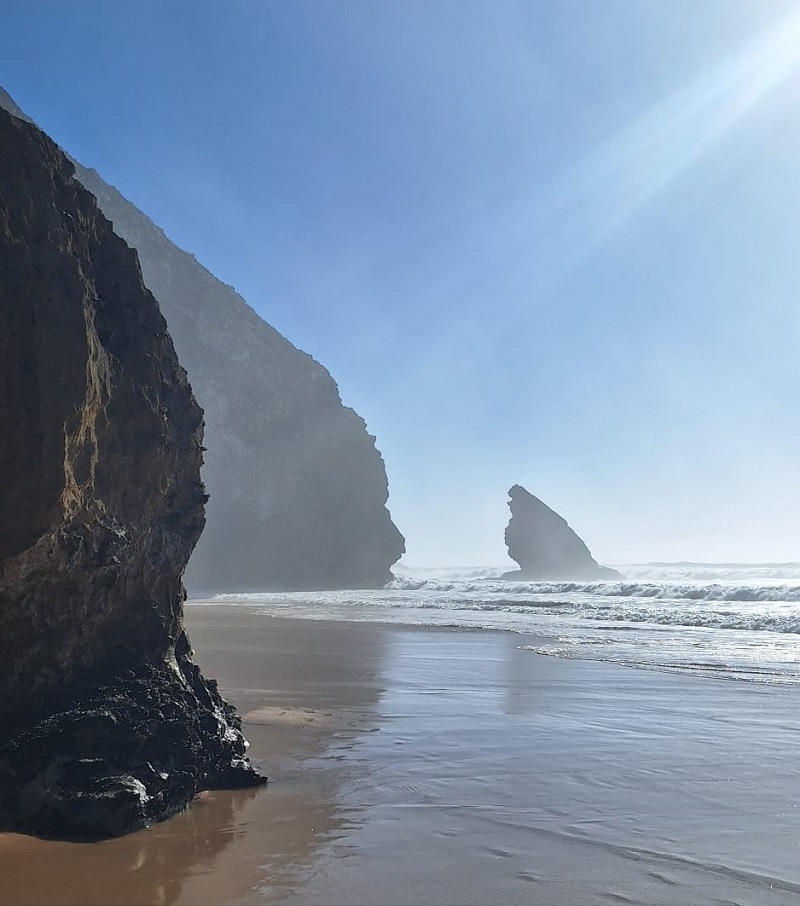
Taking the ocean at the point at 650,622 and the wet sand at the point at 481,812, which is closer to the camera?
the wet sand at the point at 481,812

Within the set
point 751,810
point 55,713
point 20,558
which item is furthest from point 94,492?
point 751,810

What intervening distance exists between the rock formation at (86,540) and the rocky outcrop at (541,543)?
273ft

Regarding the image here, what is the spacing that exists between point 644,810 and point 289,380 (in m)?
63.0

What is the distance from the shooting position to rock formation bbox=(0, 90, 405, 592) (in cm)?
6184

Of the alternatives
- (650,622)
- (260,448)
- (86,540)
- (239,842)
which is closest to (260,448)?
(260,448)

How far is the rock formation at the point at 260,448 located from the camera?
6184 cm

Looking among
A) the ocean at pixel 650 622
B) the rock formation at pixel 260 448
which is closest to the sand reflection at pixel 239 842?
the ocean at pixel 650 622

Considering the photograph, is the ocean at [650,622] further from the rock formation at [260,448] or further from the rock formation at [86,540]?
the rock formation at [260,448]

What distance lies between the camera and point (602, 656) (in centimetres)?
1334

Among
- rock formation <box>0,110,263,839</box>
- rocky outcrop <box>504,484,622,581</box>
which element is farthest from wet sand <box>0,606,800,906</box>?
rocky outcrop <box>504,484,622,581</box>

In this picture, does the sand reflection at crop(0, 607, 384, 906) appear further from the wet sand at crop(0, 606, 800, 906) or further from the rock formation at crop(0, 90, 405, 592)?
the rock formation at crop(0, 90, 405, 592)

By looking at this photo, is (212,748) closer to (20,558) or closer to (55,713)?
(55,713)

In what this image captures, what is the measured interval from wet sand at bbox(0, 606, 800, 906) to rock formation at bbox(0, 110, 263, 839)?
0.36m

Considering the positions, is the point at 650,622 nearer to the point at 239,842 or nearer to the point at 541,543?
the point at 239,842
